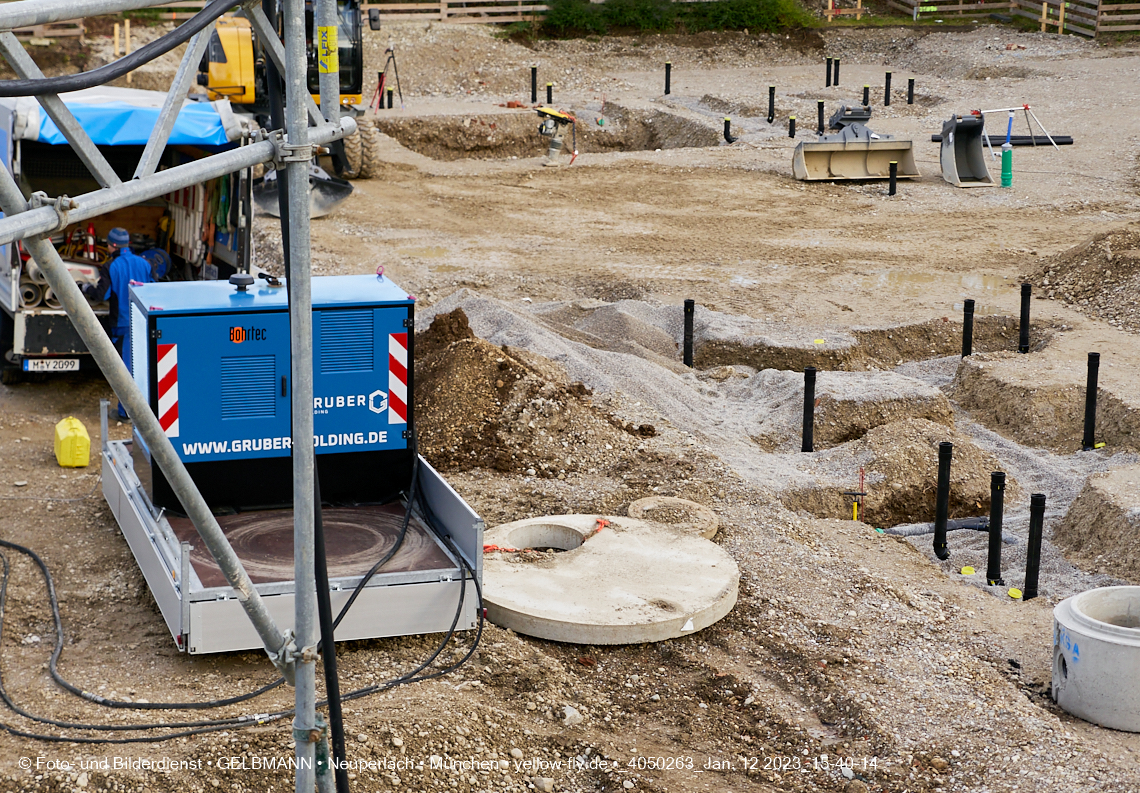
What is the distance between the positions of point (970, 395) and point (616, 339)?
3.73 meters

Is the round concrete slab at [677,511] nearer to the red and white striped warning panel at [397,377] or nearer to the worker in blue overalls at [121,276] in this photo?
the red and white striped warning panel at [397,377]

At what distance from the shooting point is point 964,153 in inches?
893

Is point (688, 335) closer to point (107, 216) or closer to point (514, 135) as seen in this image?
point (107, 216)

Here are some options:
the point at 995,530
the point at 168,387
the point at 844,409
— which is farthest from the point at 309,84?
the point at 995,530

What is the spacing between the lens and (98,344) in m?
3.39

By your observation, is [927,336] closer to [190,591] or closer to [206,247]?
[206,247]

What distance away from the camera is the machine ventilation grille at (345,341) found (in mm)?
7305

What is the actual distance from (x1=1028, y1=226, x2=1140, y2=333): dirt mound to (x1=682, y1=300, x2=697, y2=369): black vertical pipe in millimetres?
5131

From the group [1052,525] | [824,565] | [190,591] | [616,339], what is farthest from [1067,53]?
[190,591]

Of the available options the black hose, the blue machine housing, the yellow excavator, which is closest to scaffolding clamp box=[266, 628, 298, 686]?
the black hose

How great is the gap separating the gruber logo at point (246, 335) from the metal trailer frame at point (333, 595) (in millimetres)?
1113

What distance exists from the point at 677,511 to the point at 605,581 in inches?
49.1

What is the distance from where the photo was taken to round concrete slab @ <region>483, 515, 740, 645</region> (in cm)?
699

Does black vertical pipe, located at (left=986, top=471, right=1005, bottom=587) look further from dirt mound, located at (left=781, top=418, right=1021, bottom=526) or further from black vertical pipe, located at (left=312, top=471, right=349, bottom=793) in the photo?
black vertical pipe, located at (left=312, top=471, right=349, bottom=793)
